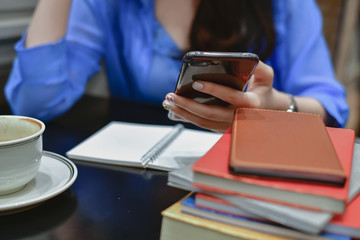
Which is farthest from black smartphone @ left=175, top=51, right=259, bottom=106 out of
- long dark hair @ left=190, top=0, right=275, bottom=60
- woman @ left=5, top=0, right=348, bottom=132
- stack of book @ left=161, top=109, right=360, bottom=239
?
long dark hair @ left=190, top=0, right=275, bottom=60

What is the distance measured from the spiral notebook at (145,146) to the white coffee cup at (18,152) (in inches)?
5.7

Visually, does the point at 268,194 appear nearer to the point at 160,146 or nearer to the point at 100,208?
the point at 100,208

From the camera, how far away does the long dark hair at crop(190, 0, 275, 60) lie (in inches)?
39.9

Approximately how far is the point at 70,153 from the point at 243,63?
34 centimetres

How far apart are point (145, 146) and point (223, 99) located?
7.6 inches

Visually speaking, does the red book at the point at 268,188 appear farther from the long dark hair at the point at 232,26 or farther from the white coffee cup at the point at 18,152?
the long dark hair at the point at 232,26

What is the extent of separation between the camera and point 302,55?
106cm

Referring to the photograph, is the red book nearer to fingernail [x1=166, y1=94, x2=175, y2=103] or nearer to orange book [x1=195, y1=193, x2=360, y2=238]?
orange book [x1=195, y1=193, x2=360, y2=238]

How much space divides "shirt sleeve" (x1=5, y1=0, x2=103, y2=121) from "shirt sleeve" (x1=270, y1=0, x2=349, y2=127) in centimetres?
58

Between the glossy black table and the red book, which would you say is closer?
the red book

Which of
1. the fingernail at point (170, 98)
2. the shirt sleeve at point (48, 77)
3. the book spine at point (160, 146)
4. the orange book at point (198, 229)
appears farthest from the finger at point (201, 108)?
the shirt sleeve at point (48, 77)

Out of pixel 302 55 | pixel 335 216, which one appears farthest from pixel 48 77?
pixel 335 216

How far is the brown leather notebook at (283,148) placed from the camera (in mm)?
341

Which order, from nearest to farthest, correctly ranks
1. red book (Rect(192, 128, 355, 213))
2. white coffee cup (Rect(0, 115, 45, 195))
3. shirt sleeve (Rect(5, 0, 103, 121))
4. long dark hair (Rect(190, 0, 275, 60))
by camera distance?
red book (Rect(192, 128, 355, 213)) → white coffee cup (Rect(0, 115, 45, 195)) → shirt sleeve (Rect(5, 0, 103, 121)) → long dark hair (Rect(190, 0, 275, 60))
